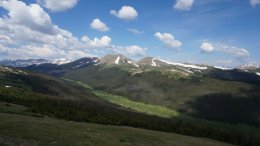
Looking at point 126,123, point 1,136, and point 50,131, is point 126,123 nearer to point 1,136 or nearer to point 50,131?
point 50,131

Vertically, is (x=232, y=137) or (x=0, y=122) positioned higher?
(x=0, y=122)

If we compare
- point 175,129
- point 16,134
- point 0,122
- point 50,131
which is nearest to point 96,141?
point 50,131

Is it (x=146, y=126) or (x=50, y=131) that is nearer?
(x=50, y=131)

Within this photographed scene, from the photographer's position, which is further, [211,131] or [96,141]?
[211,131]

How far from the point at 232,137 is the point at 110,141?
93.5 meters

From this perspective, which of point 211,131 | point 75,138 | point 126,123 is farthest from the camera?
point 211,131

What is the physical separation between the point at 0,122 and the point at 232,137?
10236cm

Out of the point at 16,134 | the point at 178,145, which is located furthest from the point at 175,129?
the point at 16,134

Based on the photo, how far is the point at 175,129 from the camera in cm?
11850

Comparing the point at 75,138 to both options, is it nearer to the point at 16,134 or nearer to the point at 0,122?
the point at 16,134

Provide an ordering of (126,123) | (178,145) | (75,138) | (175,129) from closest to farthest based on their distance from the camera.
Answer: (75,138) < (178,145) < (126,123) < (175,129)

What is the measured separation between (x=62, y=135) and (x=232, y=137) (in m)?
99.0

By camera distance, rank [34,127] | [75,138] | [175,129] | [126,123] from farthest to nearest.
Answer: [175,129], [126,123], [34,127], [75,138]

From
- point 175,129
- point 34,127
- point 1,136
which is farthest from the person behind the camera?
point 175,129
